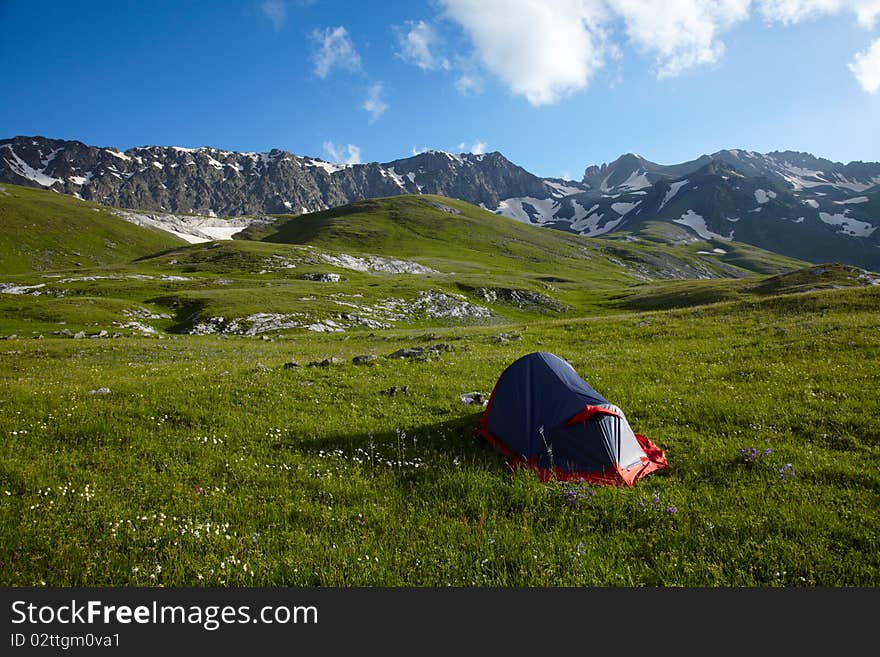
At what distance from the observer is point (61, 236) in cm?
15362

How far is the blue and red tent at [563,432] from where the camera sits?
28.8 ft

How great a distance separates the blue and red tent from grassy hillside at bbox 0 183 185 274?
165 meters

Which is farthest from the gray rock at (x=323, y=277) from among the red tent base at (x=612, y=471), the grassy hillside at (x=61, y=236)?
the grassy hillside at (x=61, y=236)

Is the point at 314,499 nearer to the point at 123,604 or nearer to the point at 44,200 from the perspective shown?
the point at 123,604

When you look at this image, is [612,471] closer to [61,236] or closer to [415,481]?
[415,481]

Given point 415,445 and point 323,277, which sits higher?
point 323,277

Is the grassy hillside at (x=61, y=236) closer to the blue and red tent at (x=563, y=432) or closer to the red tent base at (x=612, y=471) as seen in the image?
the blue and red tent at (x=563, y=432)

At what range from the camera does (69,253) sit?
14600 centimetres

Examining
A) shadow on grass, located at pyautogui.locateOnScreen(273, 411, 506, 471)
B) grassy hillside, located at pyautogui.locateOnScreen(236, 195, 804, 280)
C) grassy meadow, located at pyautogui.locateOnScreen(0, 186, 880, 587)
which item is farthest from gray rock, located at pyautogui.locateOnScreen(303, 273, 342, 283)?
shadow on grass, located at pyautogui.locateOnScreen(273, 411, 506, 471)

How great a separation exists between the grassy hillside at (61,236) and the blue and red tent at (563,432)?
165 m

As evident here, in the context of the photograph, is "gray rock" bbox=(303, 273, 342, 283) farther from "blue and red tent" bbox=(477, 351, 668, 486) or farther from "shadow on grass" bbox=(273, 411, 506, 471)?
"blue and red tent" bbox=(477, 351, 668, 486)

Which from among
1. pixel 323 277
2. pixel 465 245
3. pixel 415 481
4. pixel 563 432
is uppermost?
pixel 465 245

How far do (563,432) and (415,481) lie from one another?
11.7ft

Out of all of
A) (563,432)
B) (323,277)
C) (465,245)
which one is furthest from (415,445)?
(465,245)
